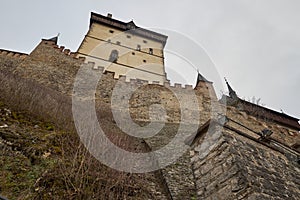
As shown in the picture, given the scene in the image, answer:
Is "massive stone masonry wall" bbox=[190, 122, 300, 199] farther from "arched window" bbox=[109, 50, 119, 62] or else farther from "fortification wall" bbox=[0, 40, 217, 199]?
"arched window" bbox=[109, 50, 119, 62]

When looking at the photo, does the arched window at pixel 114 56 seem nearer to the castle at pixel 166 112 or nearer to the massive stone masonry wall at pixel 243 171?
the castle at pixel 166 112

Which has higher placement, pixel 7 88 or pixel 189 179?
pixel 7 88

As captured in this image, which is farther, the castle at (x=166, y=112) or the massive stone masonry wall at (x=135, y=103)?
the massive stone masonry wall at (x=135, y=103)

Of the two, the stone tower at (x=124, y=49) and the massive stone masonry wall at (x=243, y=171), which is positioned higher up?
the stone tower at (x=124, y=49)

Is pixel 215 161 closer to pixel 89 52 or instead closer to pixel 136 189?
pixel 136 189

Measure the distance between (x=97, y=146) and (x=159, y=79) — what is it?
21.8 m

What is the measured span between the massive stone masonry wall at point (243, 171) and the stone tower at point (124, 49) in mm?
20151

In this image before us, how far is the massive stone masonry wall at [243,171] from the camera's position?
14.6 feet

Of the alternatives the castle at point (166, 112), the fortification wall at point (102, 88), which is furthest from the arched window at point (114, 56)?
the fortification wall at point (102, 88)

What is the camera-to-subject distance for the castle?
193 inches

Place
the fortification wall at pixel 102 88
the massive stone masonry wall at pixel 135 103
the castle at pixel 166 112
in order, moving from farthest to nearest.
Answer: the fortification wall at pixel 102 88, the massive stone masonry wall at pixel 135 103, the castle at pixel 166 112

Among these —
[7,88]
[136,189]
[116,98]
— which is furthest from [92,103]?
[136,189]

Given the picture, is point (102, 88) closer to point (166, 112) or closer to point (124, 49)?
point (166, 112)

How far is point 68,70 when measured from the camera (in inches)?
628
